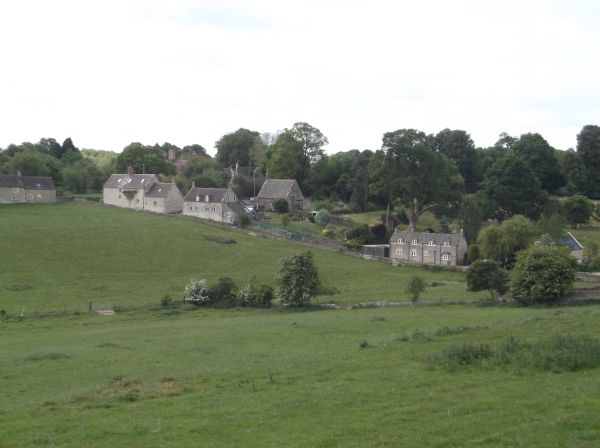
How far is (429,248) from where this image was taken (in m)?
78.3

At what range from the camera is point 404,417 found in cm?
1698

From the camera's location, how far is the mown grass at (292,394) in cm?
1590

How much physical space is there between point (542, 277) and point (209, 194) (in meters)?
59.3

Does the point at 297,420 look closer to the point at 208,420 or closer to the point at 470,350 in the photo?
the point at 208,420

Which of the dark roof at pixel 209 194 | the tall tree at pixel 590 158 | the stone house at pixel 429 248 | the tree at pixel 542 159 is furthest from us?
the tree at pixel 542 159

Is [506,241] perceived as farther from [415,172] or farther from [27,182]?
[27,182]

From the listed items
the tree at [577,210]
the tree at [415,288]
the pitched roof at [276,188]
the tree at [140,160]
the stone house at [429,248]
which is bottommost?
the tree at [415,288]

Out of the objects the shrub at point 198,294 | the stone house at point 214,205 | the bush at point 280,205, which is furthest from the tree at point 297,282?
the bush at point 280,205

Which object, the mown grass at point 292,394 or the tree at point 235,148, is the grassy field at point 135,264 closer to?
the mown grass at point 292,394

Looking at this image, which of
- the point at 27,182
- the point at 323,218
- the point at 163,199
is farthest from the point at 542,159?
the point at 27,182

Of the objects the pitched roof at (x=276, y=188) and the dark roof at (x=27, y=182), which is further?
the pitched roof at (x=276, y=188)

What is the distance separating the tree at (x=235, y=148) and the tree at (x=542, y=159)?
185 ft

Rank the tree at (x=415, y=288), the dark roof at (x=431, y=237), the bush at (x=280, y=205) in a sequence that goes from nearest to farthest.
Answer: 1. the tree at (x=415, y=288)
2. the dark roof at (x=431, y=237)
3. the bush at (x=280, y=205)

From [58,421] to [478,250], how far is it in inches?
2414
